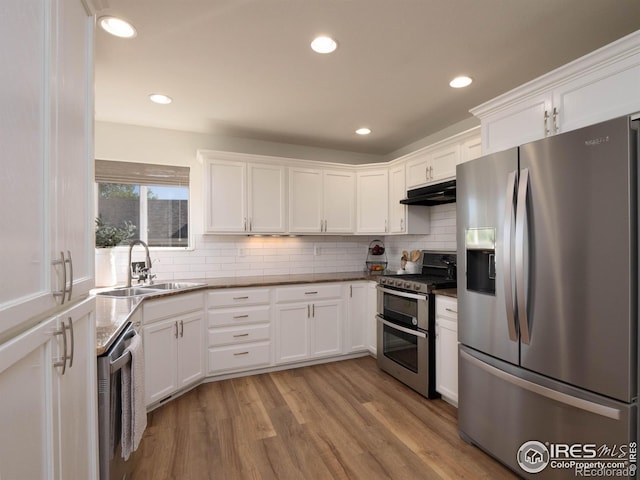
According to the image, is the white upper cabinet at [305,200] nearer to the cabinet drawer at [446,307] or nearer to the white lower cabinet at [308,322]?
the white lower cabinet at [308,322]

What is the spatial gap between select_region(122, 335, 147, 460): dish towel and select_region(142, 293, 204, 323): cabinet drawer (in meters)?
0.88

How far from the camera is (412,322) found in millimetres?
2877

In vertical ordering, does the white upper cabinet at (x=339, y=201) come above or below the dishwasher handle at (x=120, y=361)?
above

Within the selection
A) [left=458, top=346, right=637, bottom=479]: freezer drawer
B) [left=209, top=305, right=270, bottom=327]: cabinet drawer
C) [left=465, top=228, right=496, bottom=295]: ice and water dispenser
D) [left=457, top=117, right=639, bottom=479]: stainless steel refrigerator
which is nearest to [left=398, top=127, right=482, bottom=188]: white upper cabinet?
[left=457, top=117, right=639, bottom=479]: stainless steel refrigerator

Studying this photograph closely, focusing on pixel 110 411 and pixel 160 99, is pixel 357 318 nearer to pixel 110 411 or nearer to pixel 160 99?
pixel 110 411

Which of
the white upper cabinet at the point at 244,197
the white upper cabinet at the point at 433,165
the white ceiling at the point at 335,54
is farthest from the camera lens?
the white upper cabinet at the point at 244,197

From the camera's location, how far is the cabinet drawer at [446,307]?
98.0 inches

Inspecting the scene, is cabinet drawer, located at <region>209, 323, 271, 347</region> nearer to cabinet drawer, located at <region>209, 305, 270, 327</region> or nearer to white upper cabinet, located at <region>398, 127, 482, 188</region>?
cabinet drawer, located at <region>209, 305, 270, 327</region>

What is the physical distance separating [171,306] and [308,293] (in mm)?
1339

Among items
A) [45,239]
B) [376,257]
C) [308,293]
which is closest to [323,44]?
[45,239]

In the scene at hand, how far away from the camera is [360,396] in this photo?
277 centimetres

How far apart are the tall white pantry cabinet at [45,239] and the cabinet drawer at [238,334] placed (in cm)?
189

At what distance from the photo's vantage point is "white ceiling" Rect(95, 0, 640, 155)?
169cm

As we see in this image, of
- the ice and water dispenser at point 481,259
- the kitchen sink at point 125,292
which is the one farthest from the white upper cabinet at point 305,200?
the ice and water dispenser at point 481,259
